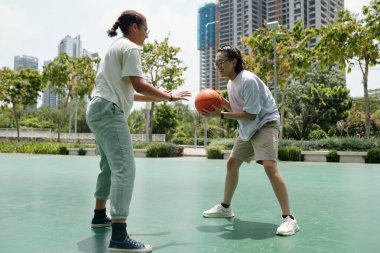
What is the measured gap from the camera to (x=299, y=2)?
59.3 meters

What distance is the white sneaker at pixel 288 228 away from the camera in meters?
3.00

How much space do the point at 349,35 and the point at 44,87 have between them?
72.9 feet

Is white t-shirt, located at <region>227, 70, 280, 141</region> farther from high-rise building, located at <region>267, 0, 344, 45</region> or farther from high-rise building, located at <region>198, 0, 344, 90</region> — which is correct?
high-rise building, located at <region>267, 0, 344, 45</region>

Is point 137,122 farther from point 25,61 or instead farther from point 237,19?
point 25,61

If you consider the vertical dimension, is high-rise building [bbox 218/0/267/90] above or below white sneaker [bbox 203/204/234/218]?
above

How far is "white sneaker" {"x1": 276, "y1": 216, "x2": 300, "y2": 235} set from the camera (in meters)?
3.00

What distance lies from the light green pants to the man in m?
0.98

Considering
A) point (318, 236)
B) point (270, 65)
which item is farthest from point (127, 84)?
point (270, 65)

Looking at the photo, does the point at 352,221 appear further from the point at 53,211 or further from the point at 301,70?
the point at 301,70

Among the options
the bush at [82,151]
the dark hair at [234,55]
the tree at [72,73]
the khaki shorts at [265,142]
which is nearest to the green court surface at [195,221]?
the khaki shorts at [265,142]

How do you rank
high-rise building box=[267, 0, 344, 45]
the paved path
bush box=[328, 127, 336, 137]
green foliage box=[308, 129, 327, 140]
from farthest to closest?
1. high-rise building box=[267, 0, 344, 45]
2. bush box=[328, 127, 336, 137]
3. green foliage box=[308, 129, 327, 140]
4. the paved path

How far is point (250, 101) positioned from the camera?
3197 mm

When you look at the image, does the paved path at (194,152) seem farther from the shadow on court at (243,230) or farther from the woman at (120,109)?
the woman at (120,109)

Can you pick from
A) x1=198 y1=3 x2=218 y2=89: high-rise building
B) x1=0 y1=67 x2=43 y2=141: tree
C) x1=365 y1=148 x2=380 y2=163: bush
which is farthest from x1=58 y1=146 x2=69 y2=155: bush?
x1=198 y1=3 x2=218 y2=89: high-rise building
